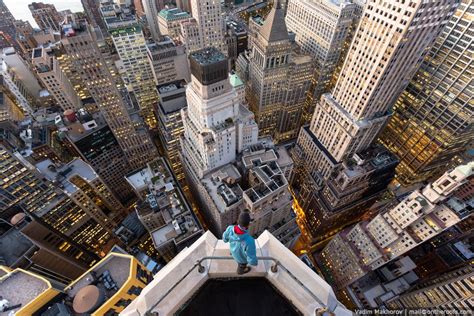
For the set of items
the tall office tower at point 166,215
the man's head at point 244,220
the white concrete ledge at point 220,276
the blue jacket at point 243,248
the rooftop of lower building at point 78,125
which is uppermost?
the man's head at point 244,220

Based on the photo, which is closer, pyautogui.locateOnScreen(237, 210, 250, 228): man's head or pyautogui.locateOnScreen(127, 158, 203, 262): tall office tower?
pyautogui.locateOnScreen(237, 210, 250, 228): man's head

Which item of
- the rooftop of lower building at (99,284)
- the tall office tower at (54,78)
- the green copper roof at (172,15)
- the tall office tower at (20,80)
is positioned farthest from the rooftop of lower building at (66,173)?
the green copper roof at (172,15)

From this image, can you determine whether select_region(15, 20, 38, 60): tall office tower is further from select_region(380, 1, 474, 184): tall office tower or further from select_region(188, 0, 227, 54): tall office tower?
select_region(380, 1, 474, 184): tall office tower

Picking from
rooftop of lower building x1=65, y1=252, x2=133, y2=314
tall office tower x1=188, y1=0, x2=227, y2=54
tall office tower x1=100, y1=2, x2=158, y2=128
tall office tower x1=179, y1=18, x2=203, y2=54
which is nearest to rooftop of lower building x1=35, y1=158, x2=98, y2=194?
rooftop of lower building x1=65, y1=252, x2=133, y2=314

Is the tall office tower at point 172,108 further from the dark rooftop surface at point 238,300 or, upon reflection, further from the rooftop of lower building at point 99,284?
the dark rooftop surface at point 238,300

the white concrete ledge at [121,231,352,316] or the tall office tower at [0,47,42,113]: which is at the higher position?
the white concrete ledge at [121,231,352,316]

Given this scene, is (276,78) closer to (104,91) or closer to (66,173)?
(104,91)

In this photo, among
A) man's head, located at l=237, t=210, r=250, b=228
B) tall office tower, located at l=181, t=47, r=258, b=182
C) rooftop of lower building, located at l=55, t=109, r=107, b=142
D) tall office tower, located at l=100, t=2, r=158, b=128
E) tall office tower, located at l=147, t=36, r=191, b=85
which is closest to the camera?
man's head, located at l=237, t=210, r=250, b=228
